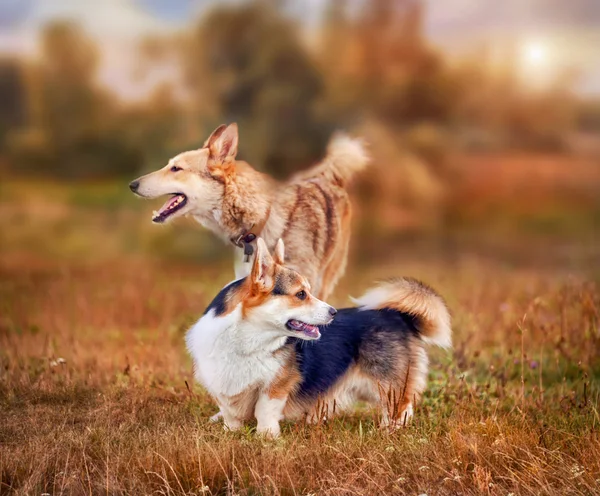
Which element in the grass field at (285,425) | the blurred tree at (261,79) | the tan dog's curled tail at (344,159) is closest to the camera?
the grass field at (285,425)

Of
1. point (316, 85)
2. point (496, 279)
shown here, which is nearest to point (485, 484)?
point (496, 279)

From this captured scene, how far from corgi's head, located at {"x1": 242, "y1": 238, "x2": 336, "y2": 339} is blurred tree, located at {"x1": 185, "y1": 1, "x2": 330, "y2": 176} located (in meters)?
9.50

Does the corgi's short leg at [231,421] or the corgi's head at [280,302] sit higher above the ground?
the corgi's head at [280,302]

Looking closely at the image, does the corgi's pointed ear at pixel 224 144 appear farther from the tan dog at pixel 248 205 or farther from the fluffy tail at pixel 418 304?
the fluffy tail at pixel 418 304

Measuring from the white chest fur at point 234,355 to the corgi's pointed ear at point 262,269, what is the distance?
8.4 inches

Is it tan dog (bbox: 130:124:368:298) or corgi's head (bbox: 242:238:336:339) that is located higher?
tan dog (bbox: 130:124:368:298)

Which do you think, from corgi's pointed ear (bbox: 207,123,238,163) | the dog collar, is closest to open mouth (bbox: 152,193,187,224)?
corgi's pointed ear (bbox: 207,123,238,163)

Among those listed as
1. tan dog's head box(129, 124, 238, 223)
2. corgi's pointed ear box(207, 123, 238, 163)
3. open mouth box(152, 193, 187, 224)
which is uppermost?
corgi's pointed ear box(207, 123, 238, 163)

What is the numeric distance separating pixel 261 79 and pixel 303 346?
1016 cm

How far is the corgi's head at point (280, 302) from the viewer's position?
13.8 ft

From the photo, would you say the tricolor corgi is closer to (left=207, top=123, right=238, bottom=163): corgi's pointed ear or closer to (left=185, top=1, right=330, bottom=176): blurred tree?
(left=207, top=123, right=238, bottom=163): corgi's pointed ear

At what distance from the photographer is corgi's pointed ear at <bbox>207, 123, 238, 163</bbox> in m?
5.00

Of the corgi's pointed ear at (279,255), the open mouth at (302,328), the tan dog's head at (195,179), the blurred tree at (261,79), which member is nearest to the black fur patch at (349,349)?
the open mouth at (302,328)

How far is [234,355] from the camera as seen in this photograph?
14.4ft
